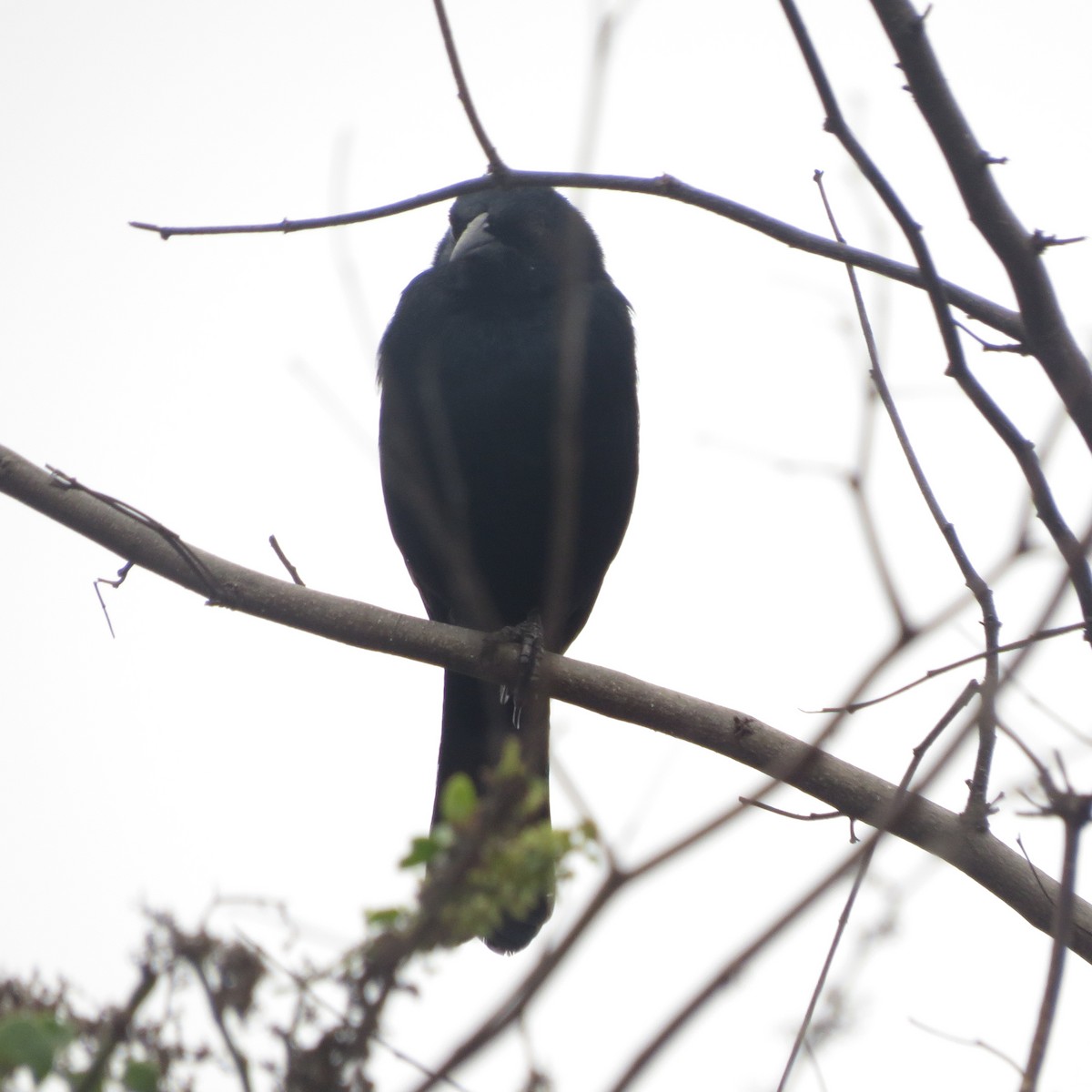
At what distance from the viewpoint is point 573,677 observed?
106 inches

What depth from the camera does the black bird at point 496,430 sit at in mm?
4027

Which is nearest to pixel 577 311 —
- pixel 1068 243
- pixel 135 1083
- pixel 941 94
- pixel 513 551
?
pixel 941 94

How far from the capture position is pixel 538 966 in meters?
0.71

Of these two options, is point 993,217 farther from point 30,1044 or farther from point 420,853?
point 30,1044

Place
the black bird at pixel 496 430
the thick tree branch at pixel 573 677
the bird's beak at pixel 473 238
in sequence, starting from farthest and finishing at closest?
the bird's beak at pixel 473 238 < the black bird at pixel 496 430 < the thick tree branch at pixel 573 677

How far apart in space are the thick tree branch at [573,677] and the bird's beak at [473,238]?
1863mm

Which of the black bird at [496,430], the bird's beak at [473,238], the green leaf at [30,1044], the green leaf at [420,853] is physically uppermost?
the bird's beak at [473,238]

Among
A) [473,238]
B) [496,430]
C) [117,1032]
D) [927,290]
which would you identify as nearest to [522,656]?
[496,430]

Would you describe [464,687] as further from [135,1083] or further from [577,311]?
[135,1083]

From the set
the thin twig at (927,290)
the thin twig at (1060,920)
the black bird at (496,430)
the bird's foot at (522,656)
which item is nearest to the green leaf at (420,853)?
the thin twig at (1060,920)

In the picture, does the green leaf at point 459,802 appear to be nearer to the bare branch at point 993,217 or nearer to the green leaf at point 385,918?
the green leaf at point 385,918

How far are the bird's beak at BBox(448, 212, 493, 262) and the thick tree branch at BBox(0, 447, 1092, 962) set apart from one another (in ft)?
6.11

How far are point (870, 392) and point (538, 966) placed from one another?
1.06 meters

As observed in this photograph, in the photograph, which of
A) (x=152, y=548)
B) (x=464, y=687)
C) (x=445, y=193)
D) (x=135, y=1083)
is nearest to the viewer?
(x=135, y=1083)
